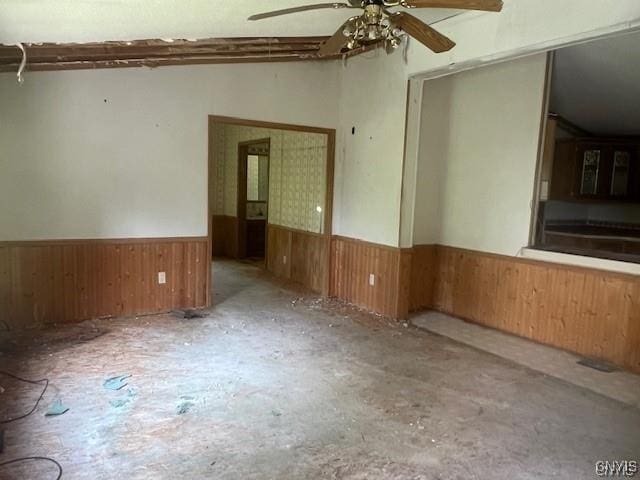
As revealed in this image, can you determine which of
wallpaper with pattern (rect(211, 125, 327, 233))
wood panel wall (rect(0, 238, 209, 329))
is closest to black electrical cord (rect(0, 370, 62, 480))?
wood panel wall (rect(0, 238, 209, 329))

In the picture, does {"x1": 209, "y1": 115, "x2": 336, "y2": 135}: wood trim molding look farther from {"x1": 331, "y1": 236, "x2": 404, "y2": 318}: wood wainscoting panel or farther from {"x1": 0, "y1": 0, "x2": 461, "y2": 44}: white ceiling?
{"x1": 331, "y1": 236, "x2": 404, "y2": 318}: wood wainscoting panel

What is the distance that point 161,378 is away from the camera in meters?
3.37

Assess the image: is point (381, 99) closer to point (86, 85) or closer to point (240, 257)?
point (86, 85)

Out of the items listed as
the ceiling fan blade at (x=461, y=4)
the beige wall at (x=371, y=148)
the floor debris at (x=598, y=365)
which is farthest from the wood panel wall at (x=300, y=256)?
the ceiling fan blade at (x=461, y=4)

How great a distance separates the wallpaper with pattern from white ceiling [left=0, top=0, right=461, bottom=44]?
6.60ft

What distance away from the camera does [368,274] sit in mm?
5355

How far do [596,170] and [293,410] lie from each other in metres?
5.20

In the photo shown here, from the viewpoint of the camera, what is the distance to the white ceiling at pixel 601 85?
162 inches

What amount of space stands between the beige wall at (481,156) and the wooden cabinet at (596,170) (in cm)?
155

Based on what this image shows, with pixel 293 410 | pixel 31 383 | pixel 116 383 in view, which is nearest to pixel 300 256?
pixel 116 383

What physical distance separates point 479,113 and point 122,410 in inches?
171

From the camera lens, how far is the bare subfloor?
7.88 ft

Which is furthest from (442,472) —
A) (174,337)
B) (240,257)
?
(240,257)

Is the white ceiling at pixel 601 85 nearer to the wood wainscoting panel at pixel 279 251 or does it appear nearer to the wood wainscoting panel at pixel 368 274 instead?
the wood wainscoting panel at pixel 368 274
